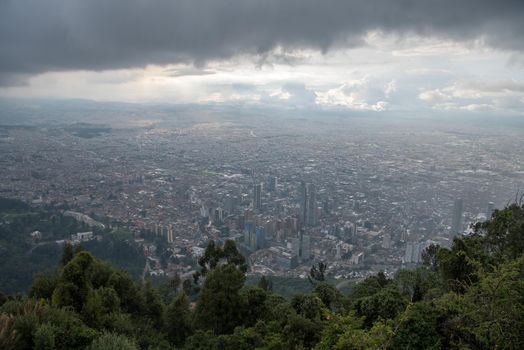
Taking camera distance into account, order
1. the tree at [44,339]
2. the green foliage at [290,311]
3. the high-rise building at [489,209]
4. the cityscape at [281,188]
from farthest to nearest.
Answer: the cityscape at [281,188] < the high-rise building at [489,209] < the tree at [44,339] < the green foliage at [290,311]

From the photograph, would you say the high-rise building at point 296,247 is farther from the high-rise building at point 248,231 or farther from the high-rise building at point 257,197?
the high-rise building at point 257,197

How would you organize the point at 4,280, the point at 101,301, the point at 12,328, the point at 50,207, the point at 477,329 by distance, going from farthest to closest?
the point at 50,207 → the point at 4,280 → the point at 101,301 → the point at 12,328 → the point at 477,329

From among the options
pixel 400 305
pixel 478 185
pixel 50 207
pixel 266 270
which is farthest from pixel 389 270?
pixel 50 207

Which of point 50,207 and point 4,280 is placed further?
point 50,207

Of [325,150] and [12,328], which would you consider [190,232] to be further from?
[325,150]

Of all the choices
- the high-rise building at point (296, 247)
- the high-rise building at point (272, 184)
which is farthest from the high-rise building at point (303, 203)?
the high-rise building at point (296, 247)

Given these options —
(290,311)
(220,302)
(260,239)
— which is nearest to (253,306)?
(220,302)
